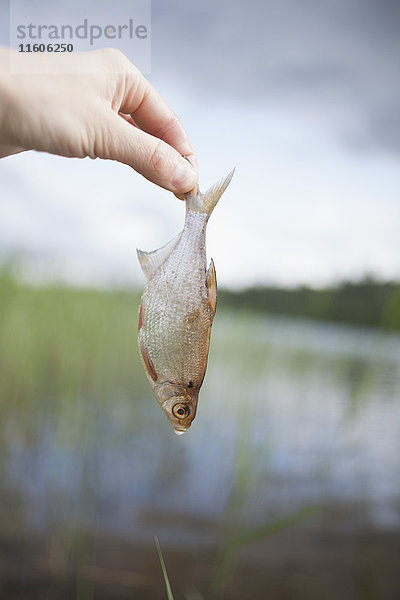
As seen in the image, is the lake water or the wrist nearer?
the wrist

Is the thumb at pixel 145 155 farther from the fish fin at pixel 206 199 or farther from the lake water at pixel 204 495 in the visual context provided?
the lake water at pixel 204 495

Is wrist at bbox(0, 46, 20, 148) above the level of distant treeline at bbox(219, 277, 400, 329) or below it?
above

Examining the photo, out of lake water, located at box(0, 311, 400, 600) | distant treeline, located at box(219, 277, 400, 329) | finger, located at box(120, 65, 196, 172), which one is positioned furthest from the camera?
distant treeline, located at box(219, 277, 400, 329)

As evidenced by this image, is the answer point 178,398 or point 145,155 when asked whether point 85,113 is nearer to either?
point 145,155

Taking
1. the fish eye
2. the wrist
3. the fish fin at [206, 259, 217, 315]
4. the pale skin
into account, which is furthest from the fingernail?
the fish eye

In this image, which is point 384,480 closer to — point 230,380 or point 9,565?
point 230,380

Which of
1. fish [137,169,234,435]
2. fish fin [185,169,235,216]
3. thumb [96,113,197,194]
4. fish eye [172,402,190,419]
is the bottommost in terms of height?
fish eye [172,402,190,419]

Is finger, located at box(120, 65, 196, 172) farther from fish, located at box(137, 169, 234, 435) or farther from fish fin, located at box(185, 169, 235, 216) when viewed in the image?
fish, located at box(137, 169, 234, 435)

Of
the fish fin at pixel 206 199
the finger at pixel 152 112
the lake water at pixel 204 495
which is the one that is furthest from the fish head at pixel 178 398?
the lake water at pixel 204 495

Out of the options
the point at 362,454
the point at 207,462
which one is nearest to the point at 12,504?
the point at 207,462
